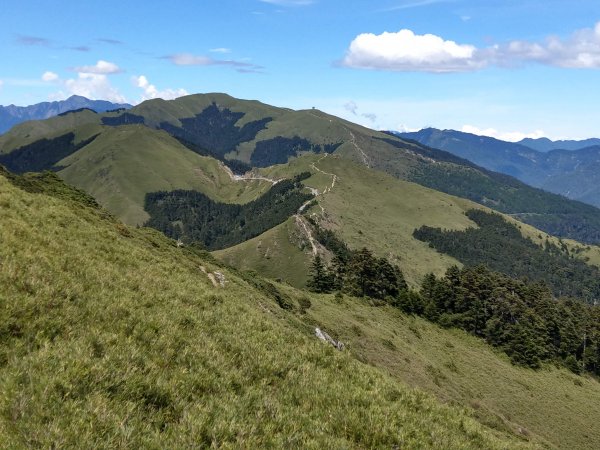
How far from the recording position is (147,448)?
7.98 meters

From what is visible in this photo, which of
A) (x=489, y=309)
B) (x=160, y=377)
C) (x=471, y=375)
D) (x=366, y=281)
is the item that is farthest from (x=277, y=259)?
(x=160, y=377)

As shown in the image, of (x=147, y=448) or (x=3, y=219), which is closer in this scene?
(x=147, y=448)

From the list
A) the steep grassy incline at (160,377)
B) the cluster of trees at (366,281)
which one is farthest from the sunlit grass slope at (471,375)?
the steep grassy incline at (160,377)

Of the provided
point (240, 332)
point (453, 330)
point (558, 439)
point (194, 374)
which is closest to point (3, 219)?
point (240, 332)

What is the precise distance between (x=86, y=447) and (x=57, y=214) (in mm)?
22975

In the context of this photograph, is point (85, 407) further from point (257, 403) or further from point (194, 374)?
point (257, 403)

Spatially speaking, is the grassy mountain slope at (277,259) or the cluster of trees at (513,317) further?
the grassy mountain slope at (277,259)

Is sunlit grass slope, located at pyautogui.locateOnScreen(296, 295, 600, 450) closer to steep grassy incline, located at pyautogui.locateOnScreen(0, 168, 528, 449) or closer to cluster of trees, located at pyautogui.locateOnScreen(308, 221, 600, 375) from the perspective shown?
cluster of trees, located at pyautogui.locateOnScreen(308, 221, 600, 375)

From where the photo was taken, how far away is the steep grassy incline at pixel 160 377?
839 cm

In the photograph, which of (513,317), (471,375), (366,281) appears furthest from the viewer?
(366,281)

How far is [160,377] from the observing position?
10.6 meters

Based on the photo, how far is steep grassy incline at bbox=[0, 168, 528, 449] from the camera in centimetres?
839

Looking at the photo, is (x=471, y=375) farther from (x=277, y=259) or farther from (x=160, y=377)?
(x=277, y=259)

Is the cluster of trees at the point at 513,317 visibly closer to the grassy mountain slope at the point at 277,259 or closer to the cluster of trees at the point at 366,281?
the cluster of trees at the point at 366,281
